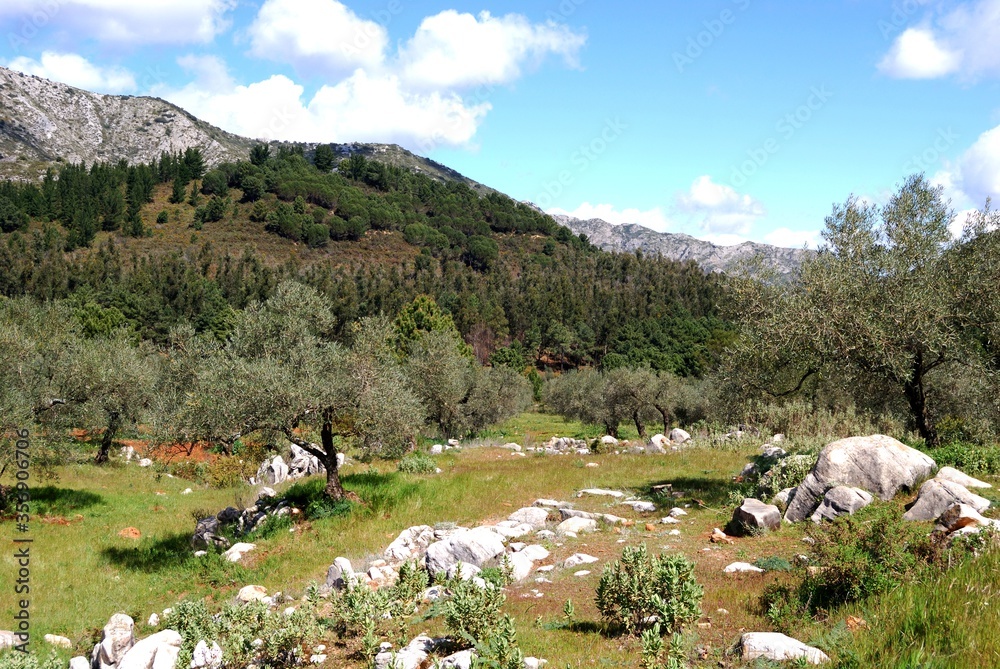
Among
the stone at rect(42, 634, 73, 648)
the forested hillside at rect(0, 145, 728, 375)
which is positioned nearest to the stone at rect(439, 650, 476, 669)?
the stone at rect(42, 634, 73, 648)

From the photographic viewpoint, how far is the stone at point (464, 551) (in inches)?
475

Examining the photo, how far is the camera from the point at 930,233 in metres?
18.2

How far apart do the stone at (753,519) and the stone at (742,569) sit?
2793mm

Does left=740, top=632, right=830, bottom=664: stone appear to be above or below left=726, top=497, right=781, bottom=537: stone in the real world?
above

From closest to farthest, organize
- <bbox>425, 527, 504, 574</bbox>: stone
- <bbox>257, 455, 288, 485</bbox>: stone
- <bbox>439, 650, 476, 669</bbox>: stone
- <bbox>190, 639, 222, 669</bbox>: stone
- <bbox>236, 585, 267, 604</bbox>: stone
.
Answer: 1. <bbox>439, 650, 476, 669</bbox>: stone
2. <bbox>190, 639, 222, 669</bbox>: stone
3. <bbox>425, 527, 504, 574</bbox>: stone
4. <bbox>236, 585, 267, 604</bbox>: stone
5. <bbox>257, 455, 288, 485</bbox>: stone

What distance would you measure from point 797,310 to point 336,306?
3872 inches

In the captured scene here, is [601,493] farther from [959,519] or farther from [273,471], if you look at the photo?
[273,471]

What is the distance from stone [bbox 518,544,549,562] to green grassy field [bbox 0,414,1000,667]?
269 millimetres

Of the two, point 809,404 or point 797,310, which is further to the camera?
point 809,404

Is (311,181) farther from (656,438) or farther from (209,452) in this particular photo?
(656,438)

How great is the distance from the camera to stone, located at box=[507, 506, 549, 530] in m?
16.6

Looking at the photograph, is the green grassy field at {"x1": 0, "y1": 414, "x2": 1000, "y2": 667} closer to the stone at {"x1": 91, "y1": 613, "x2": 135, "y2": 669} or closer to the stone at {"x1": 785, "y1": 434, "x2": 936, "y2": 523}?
the stone at {"x1": 785, "y1": 434, "x2": 936, "y2": 523}

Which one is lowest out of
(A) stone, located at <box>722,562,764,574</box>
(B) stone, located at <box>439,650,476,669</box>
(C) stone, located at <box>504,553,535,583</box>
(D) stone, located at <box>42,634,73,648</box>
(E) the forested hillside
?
(D) stone, located at <box>42,634,73,648</box>

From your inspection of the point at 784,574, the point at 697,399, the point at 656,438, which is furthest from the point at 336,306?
the point at 784,574
